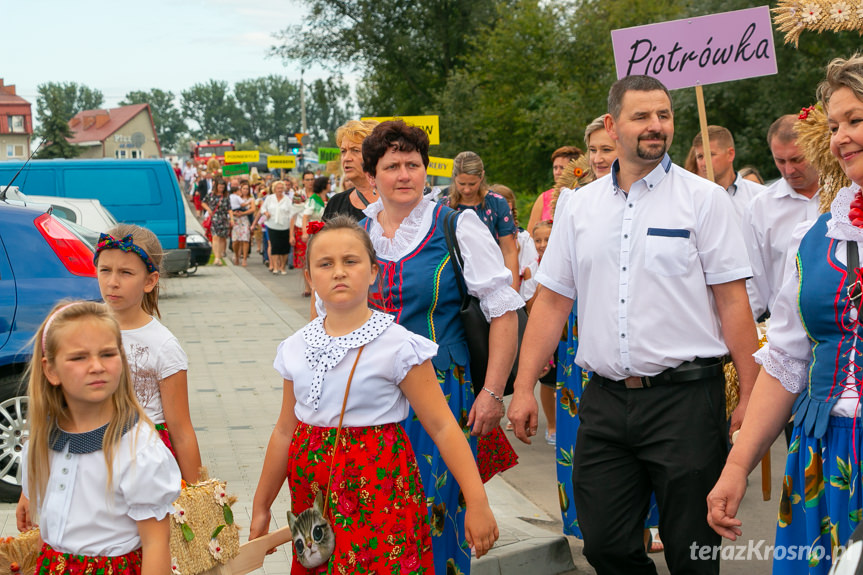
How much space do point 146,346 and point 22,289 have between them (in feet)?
9.38

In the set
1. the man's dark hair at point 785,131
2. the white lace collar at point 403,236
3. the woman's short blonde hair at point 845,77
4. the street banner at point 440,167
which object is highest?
the street banner at point 440,167

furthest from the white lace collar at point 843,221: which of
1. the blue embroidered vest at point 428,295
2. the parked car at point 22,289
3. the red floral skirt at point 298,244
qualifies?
A: the red floral skirt at point 298,244

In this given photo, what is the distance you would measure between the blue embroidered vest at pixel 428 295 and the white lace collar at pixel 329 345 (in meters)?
0.76

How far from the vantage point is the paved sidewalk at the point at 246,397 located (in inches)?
206

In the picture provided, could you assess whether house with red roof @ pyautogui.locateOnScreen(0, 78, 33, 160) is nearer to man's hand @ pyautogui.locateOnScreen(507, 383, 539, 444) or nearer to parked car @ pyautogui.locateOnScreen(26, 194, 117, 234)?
parked car @ pyautogui.locateOnScreen(26, 194, 117, 234)

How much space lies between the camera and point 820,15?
3.74 metres

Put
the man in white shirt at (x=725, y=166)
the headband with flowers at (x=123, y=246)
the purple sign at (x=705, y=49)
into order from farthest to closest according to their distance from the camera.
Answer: the man in white shirt at (x=725, y=166)
the purple sign at (x=705, y=49)
the headband with flowers at (x=123, y=246)

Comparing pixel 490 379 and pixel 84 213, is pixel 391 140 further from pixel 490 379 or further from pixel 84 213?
pixel 84 213

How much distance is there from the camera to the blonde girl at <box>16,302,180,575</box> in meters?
2.78

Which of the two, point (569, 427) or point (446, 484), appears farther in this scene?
point (569, 427)

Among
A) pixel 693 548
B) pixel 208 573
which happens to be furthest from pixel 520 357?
pixel 208 573

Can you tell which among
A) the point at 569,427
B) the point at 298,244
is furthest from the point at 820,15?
the point at 298,244

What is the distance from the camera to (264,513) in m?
3.34

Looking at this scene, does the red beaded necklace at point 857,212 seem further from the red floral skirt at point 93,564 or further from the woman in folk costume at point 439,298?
the red floral skirt at point 93,564
